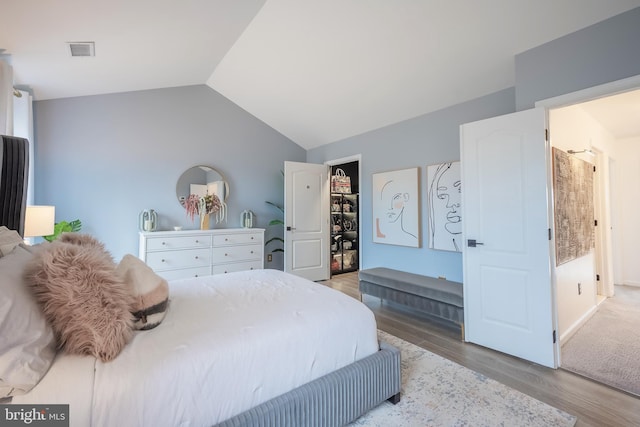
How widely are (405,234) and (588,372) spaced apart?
6.71 ft

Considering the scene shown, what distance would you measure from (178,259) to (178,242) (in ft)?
0.72

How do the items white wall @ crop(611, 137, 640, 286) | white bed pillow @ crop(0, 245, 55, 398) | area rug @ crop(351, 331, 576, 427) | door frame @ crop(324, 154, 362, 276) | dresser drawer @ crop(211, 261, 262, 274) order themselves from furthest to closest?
door frame @ crop(324, 154, 362, 276)
white wall @ crop(611, 137, 640, 286)
dresser drawer @ crop(211, 261, 262, 274)
area rug @ crop(351, 331, 576, 427)
white bed pillow @ crop(0, 245, 55, 398)

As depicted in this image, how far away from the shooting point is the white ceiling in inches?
81.5

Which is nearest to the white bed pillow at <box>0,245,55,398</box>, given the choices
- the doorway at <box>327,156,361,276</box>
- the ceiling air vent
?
the ceiling air vent

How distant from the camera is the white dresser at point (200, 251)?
11.5 ft

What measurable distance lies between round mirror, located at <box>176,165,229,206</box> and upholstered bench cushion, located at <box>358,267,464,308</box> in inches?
98.9

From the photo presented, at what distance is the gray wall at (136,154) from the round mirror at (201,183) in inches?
3.6

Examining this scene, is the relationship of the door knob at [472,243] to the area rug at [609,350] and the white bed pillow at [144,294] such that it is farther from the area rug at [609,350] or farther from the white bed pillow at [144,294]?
the white bed pillow at [144,294]

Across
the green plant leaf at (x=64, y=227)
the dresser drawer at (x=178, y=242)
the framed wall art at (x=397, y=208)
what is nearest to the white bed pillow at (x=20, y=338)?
the green plant leaf at (x=64, y=227)

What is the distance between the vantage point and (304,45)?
9.88 ft

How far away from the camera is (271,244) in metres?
4.94

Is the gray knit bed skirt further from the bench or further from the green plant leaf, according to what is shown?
the green plant leaf

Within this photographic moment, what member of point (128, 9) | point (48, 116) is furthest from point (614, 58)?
point (48, 116)

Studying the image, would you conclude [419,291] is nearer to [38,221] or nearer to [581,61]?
[581,61]
